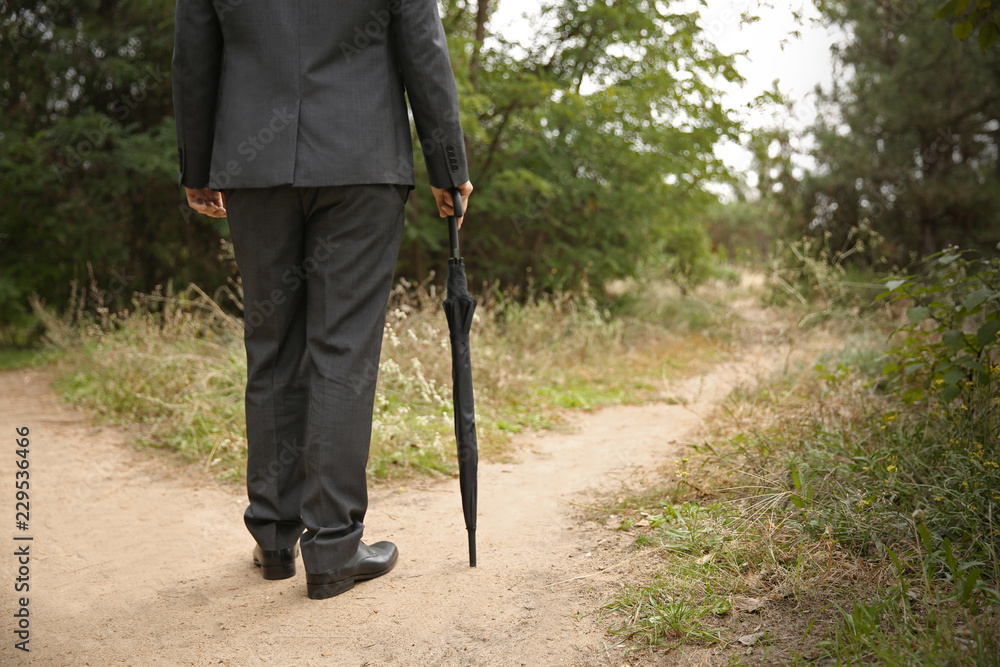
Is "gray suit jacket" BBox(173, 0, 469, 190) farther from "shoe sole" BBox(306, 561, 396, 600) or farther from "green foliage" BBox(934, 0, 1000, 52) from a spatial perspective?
"green foliage" BBox(934, 0, 1000, 52)

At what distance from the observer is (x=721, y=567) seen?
6.60ft

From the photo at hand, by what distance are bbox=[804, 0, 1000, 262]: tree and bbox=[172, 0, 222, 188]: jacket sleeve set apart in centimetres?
870

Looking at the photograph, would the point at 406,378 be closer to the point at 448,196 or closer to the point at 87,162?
the point at 448,196

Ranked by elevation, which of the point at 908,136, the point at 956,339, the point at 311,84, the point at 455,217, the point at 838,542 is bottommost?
the point at 838,542

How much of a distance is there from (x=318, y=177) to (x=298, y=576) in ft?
4.17

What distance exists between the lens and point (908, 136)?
9.33 meters

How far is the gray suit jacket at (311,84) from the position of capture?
1956 mm

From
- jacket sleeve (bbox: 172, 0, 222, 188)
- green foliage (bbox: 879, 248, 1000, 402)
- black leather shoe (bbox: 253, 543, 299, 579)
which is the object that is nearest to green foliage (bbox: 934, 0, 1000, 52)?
green foliage (bbox: 879, 248, 1000, 402)

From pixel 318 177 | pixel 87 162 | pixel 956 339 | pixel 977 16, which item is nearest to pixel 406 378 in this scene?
pixel 318 177

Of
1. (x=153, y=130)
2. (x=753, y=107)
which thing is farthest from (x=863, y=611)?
(x=153, y=130)

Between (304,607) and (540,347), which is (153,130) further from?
(304,607)

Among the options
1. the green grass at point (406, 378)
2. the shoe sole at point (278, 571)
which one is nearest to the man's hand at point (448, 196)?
the shoe sole at point (278, 571)

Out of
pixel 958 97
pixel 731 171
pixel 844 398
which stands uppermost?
pixel 958 97

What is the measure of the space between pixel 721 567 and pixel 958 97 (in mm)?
9349
